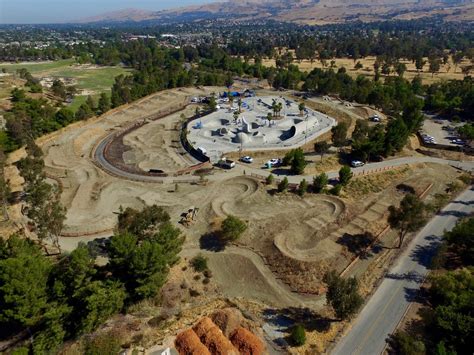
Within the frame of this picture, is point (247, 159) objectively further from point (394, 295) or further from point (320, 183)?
point (394, 295)

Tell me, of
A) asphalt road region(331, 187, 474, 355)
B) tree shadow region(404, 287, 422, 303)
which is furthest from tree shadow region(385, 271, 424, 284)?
tree shadow region(404, 287, 422, 303)

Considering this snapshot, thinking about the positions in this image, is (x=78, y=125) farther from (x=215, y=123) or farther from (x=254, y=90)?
(x=254, y=90)

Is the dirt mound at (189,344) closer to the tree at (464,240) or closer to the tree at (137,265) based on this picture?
the tree at (137,265)

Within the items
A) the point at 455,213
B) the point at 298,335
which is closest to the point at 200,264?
the point at 298,335

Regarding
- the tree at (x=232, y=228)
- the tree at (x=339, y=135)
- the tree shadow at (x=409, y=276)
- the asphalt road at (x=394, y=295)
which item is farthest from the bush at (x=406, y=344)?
the tree at (x=339, y=135)

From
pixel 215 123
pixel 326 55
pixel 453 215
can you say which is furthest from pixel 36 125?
pixel 326 55

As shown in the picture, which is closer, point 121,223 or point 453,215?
point 121,223
